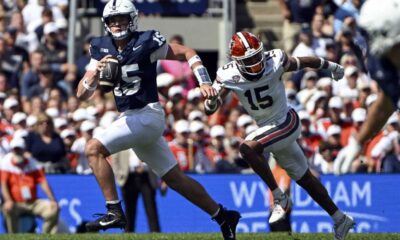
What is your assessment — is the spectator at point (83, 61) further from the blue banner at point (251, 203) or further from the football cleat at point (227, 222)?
the football cleat at point (227, 222)

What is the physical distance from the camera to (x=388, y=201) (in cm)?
1396

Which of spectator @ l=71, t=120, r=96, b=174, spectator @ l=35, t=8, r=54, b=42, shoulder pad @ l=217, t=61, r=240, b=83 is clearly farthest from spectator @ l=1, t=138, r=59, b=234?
shoulder pad @ l=217, t=61, r=240, b=83

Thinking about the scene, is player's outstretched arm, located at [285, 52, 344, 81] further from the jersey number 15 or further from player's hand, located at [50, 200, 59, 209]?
player's hand, located at [50, 200, 59, 209]

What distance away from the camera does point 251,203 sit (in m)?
14.3

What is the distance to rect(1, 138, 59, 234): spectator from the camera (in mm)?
14148

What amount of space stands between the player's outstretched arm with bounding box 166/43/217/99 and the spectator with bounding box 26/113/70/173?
4887 millimetres

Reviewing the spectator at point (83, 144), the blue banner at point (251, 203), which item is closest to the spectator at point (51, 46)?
the spectator at point (83, 144)

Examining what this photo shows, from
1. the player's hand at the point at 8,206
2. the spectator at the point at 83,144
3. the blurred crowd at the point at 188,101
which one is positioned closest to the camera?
the player's hand at the point at 8,206

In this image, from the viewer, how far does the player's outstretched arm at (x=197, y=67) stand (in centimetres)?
940

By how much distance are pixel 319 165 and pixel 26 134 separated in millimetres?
3381

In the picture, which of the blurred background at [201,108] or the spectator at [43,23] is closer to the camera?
the blurred background at [201,108]

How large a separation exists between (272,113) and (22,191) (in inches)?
182

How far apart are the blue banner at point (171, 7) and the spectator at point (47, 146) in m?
3.23

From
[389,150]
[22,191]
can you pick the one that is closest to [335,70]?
[389,150]
